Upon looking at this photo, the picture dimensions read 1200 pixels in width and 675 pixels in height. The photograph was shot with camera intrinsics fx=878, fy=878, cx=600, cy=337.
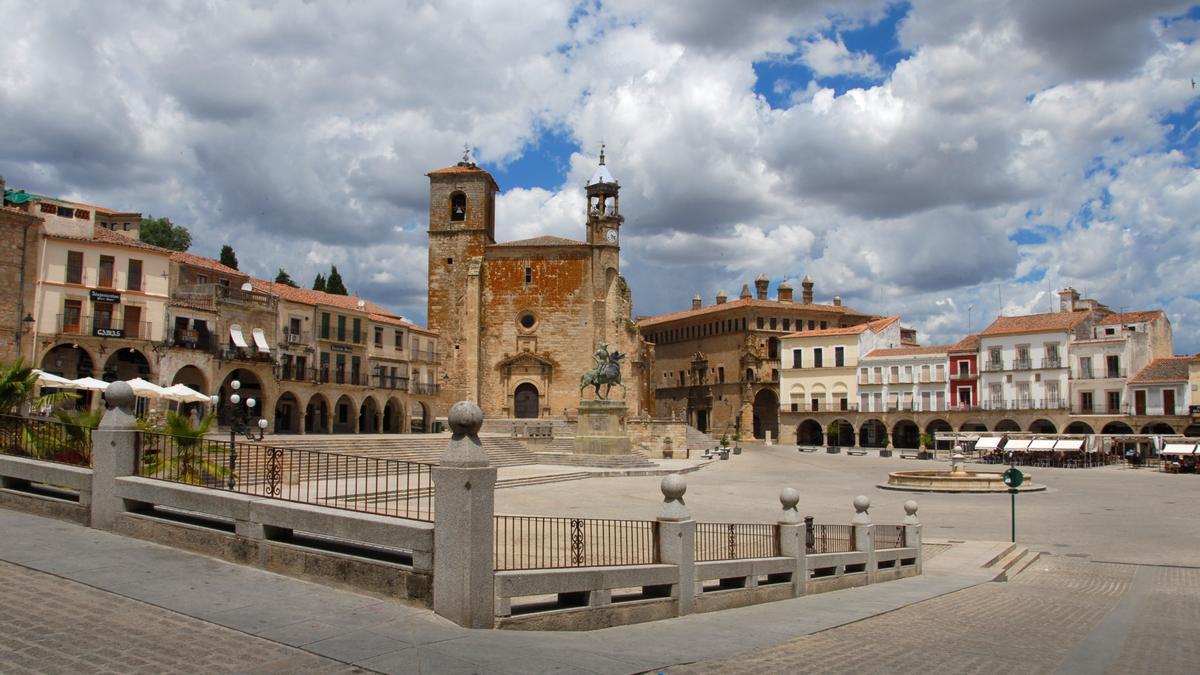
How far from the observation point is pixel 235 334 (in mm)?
41719

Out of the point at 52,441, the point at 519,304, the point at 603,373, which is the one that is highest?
the point at 519,304

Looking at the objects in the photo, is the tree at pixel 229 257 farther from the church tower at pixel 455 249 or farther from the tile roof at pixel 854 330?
the tile roof at pixel 854 330

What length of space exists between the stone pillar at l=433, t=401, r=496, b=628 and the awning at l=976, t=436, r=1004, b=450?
49.0m

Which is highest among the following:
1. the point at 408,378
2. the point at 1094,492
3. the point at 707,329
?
the point at 707,329

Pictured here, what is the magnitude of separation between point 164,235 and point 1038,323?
63827 mm

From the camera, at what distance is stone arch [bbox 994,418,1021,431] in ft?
202

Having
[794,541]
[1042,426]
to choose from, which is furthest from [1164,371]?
[794,541]

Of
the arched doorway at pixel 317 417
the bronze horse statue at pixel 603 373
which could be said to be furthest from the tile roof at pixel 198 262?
the bronze horse statue at pixel 603 373

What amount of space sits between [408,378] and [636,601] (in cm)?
4940

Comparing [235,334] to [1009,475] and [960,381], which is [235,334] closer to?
[1009,475]

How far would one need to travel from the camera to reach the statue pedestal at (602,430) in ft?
122

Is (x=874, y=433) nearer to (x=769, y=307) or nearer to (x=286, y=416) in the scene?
(x=769, y=307)

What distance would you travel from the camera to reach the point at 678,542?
367 inches

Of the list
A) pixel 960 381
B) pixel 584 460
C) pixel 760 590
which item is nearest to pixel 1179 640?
pixel 760 590
